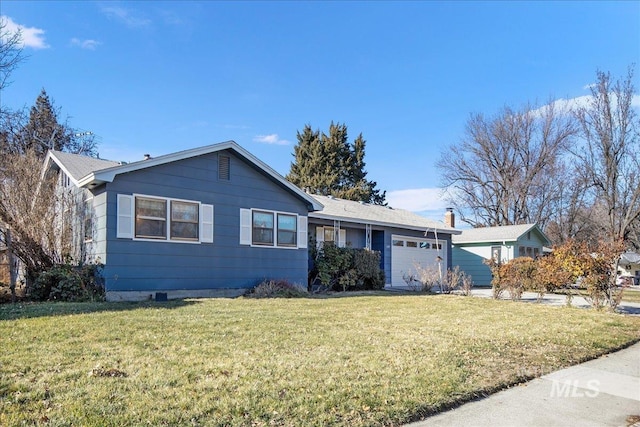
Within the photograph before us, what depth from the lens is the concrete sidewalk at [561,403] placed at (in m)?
3.91

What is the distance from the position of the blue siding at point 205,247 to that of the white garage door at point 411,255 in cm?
628

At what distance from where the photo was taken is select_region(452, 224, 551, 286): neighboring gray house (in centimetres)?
2586

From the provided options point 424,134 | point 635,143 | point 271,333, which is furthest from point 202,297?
point 635,143

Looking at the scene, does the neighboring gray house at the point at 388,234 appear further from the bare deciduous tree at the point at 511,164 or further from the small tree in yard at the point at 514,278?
the bare deciduous tree at the point at 511,164

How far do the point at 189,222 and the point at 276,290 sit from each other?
11.1 ft

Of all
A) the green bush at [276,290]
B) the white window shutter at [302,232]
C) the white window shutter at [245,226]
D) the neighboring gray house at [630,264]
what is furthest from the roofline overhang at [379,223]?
the neighboring gray house at [630,264]

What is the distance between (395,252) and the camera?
20500 mm

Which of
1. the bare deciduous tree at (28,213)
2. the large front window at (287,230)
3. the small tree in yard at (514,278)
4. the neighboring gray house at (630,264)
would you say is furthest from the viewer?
the neighboring gray house at (630,264)

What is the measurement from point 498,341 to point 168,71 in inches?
556

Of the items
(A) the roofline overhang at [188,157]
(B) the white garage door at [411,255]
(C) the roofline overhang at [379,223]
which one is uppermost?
(A) the roofline overhang at [188,157]

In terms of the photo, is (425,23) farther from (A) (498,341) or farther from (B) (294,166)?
(B) (294,166)

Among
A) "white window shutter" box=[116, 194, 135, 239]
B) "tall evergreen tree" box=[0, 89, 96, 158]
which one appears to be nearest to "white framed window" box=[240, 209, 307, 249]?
"white window shutter" box=[116, 194, 135, 239]

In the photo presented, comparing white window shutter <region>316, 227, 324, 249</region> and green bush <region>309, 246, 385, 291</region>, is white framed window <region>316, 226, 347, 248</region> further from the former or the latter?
green bush <region>309, 246, 385, 291</region>

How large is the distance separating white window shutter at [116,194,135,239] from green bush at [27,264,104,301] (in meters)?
1.00
